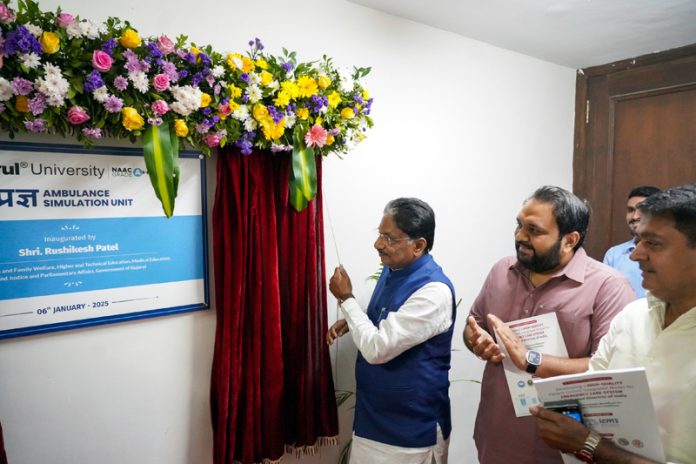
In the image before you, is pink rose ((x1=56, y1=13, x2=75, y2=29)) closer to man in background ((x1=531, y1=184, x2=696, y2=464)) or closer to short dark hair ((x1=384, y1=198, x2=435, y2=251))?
short dark hair ((x1=384, y1=198, x2=435, y2=251))

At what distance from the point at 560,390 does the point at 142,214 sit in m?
1.39

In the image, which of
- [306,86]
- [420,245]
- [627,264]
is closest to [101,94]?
[306,86]

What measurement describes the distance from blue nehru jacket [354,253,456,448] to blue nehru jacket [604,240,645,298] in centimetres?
131

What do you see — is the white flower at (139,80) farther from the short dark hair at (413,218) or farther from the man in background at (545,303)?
the man in background at (545,303)

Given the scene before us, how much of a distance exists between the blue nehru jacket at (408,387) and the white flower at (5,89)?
1.35 meters

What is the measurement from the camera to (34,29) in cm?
118

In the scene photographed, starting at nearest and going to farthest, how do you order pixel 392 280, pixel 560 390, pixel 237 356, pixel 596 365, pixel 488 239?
pixel 560 390 → pixel 596 365 → pixel 237 356 → pixel 392 280 → pixel 488 239

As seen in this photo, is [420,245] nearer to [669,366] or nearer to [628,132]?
[669,366]

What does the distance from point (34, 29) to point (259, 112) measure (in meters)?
0.65

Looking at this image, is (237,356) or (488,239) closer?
(237,356)

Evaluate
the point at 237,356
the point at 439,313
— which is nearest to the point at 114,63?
the point at 237,356

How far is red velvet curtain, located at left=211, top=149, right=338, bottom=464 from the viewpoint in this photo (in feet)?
5.48

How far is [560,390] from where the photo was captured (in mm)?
1084

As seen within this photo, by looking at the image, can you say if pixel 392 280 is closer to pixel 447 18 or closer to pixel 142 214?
pixel 142 214
